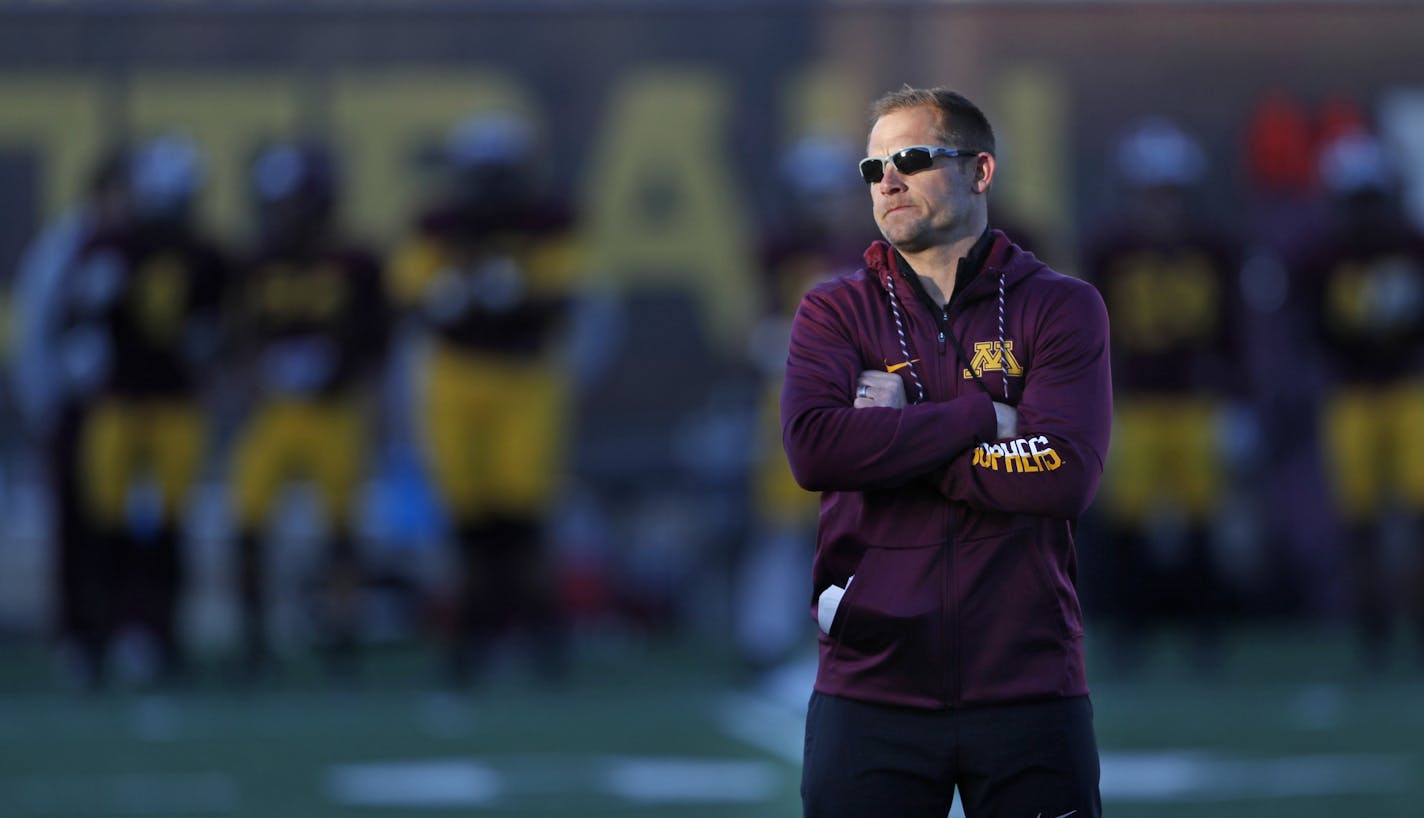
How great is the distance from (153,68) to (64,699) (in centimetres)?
308

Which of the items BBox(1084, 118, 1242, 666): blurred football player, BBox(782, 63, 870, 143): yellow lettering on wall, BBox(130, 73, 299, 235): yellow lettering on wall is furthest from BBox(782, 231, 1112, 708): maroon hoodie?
BBox(130, 73, 299, 235): yellow lettering on wall

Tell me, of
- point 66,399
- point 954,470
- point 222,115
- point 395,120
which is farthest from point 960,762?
point 222,115

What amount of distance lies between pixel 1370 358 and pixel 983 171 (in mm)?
7132

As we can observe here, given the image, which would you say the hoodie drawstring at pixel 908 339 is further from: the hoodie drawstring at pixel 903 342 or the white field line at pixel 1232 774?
the white field line at pixel 1232 774

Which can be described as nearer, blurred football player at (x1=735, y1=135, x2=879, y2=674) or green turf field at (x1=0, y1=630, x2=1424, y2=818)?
green turf field at (x1=0, y1=630, x2=1424, y2=818)

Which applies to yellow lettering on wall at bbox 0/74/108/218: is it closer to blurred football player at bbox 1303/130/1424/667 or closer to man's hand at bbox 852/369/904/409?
blurred football player at bbox 1303/130/1424/667

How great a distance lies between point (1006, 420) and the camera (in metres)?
2.97

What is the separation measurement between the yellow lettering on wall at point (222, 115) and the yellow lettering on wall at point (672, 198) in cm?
155

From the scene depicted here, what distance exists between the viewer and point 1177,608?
10633 mm

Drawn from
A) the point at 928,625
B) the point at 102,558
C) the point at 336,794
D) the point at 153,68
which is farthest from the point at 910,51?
the point at 928,625

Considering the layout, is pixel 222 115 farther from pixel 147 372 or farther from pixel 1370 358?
pixel 1370 358

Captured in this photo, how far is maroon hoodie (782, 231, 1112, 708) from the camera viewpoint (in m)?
2.89

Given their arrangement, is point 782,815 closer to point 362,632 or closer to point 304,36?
point 362,632

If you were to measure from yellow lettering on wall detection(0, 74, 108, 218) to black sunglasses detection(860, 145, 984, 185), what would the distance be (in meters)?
7.89
